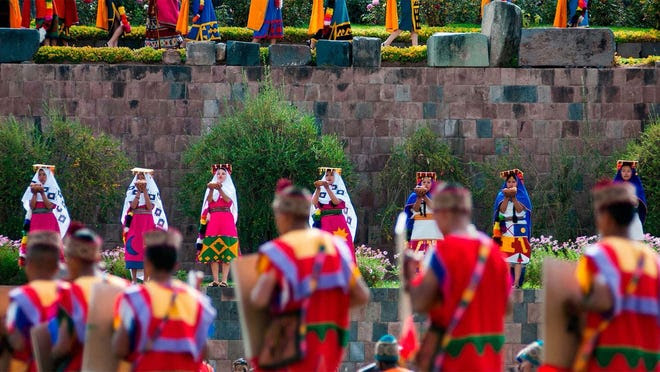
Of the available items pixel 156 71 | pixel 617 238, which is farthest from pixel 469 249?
pixel 156 71

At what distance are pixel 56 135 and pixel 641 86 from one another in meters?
8.27

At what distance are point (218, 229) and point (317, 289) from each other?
32.0 ft

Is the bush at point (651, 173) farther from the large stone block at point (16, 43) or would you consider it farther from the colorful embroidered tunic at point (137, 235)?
the large stone block at point (16, 43)

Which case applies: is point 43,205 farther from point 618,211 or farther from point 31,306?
point 618,211

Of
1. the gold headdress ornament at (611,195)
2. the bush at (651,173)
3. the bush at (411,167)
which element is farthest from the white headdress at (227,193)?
the gold headdress ornament at (611,195)

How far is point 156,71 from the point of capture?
21750 millimetres

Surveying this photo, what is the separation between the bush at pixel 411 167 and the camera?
69.6ft

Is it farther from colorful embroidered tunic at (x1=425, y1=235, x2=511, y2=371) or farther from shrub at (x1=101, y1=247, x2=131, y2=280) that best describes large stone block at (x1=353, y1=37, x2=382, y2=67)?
colorful embroidered tunic at (x1=425, y1=235, x2=511, y2=371)

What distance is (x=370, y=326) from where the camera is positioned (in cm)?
1759

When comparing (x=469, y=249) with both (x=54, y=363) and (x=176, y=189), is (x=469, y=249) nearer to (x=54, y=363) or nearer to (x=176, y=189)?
(x=54, y=363)

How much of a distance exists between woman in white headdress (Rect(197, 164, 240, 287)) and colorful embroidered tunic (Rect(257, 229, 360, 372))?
9454mm

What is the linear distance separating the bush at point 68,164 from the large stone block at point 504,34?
545 centimetres

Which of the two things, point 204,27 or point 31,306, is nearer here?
point 31,306

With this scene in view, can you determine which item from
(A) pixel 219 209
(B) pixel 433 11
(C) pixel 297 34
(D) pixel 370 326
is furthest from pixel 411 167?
(B) pixel 433 11
